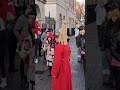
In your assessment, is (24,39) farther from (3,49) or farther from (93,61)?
(93,61)

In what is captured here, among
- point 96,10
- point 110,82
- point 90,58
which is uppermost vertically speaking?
point 96,10

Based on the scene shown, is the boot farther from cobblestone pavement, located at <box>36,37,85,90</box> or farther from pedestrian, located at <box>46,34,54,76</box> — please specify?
pedestrian, located at <box>46,34,54,76</box>

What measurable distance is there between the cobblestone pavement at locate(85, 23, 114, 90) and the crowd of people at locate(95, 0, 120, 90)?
9 centimetres

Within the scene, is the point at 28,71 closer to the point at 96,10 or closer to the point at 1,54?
the point at 1,54

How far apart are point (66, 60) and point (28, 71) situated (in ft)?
5.64

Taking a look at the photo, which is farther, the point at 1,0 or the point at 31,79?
the point at 31,79

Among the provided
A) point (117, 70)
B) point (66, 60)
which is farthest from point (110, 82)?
point (66, 60)

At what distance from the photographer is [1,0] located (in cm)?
700

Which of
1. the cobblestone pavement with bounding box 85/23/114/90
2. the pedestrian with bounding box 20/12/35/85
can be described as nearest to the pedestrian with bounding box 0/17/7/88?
the pedestrian with bounding box 20/12/35/85

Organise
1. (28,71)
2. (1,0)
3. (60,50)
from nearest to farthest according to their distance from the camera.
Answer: (1,0) → (28,71) → (60,50)

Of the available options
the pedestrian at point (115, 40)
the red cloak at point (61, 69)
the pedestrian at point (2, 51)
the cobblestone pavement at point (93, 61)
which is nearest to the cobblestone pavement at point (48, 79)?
the red cloak at point (61, 69)

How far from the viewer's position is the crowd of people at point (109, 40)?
7148mm

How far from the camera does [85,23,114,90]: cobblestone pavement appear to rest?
723 cm

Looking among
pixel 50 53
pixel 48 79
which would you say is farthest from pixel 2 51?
pixel 50 53
